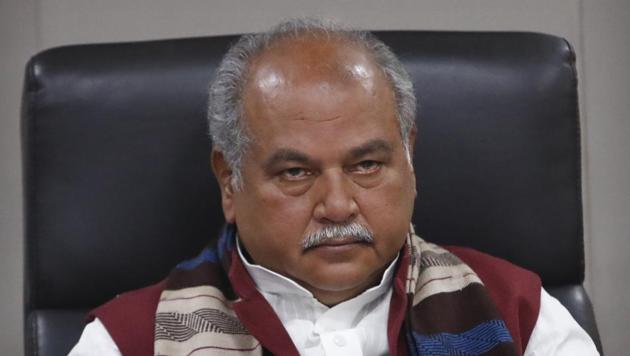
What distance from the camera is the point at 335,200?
5.38 feet

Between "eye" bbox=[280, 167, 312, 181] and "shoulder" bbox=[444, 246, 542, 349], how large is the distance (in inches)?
13.9

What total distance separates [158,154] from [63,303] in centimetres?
29

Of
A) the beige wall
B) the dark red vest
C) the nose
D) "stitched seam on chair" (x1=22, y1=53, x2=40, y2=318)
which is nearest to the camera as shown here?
the nose

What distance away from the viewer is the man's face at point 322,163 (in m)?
1.66

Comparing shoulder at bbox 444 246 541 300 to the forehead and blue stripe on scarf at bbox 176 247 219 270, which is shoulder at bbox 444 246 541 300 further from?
blue stripe on scarf at bbox 176 247 219 270

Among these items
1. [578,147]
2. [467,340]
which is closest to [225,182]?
[467,340]

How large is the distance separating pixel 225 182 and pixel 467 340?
439mm

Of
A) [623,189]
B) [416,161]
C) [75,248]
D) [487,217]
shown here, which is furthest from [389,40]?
[623,189]

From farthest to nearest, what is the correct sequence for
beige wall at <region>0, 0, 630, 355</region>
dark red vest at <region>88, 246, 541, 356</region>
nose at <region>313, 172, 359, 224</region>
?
1. beige wall at <region>0, 0, 630, 355</region>
2. dark red vest at <region>88, 246, 541, 356</region>
3. nose at <region>313, 172, 359, 224</region>

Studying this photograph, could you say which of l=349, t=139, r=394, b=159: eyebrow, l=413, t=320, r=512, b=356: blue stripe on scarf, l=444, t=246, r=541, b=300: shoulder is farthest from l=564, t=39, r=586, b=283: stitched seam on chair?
l=349, t=139, r=394, b=159: eyebrow

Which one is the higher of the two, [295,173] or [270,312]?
[295,173]

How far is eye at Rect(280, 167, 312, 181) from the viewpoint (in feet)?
5.54

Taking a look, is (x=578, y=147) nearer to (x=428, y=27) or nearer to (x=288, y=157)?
(x=288, y=157)

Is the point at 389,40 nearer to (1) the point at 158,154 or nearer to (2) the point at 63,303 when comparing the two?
(1) the point at 158,154
